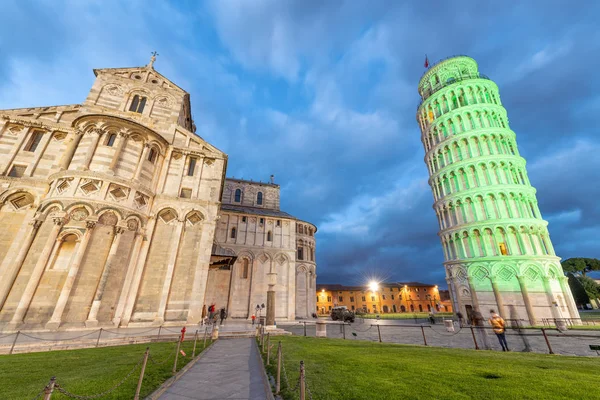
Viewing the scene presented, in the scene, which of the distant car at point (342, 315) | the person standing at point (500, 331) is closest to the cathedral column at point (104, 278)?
the person standing at point (500, 331)

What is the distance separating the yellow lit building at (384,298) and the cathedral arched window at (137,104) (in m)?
71.5

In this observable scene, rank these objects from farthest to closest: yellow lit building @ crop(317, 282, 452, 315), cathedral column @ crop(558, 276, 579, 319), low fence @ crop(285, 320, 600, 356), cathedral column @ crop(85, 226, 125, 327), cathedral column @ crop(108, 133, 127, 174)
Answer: yellow lit building @ crop(317, 282, 452, 315)
cathedral column @ crop(558, 276, 579, 319)
cathedral column @ crop(108, 133, 127, 174)
cathedral column @ crop(85, 226, 125, 327)
low fence @ crop(285, 320, 600, 356)

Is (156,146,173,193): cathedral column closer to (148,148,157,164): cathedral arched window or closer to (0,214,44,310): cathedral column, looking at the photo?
(148,148,157,164): cathedral arched window

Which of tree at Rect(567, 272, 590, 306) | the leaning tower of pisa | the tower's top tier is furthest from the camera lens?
tree at Rect(567, 272, 590, 306)

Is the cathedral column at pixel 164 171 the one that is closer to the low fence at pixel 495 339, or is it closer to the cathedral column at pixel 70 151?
the cathedral column at pixel 70 151

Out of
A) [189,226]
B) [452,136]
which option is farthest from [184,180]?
[452,136]

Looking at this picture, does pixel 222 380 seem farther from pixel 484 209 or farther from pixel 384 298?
pixel 384 298

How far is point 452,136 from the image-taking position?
1259 inches

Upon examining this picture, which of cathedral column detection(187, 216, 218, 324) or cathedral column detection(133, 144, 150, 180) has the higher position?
cathedral column detection(133, 144, 150, 180)

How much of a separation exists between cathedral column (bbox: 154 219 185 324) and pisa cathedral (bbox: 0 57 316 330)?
0.06m

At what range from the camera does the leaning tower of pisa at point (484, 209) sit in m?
24.7

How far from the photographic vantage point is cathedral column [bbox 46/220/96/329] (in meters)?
12.4

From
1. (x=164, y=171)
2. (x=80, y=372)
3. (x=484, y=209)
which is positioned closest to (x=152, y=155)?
(x=164, y=171)

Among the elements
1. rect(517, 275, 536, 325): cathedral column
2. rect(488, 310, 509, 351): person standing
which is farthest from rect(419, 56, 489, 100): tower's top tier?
rect(488, 310, 509, 351): person standing
